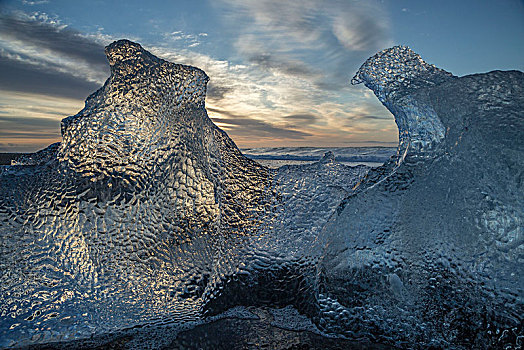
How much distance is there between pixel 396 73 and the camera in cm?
149

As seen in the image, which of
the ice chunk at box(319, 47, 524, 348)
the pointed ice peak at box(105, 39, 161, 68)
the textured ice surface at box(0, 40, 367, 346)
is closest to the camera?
the ice chunk at box(319, 47, 524, 348)

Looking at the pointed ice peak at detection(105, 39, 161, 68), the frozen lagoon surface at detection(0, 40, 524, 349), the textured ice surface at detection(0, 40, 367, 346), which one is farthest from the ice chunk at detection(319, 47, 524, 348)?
the pointed ice peak at detection(105, 39, 161, 68)

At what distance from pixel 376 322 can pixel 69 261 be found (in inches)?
47.9

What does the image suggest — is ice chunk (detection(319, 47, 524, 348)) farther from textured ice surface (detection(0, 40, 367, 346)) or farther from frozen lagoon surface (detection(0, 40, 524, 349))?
textured ice surface (detection(0, 40, 367, 346))

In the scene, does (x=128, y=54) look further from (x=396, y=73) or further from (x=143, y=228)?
(x=396, y=73)

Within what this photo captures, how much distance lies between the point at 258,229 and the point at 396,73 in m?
0.87

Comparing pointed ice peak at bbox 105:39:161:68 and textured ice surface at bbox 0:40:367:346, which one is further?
pointed ice peak at bbox 105:39:161:68

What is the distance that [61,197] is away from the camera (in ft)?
4.90

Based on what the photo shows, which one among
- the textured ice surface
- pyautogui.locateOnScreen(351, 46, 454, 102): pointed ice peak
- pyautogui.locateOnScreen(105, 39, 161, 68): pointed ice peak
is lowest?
the textured ice surface

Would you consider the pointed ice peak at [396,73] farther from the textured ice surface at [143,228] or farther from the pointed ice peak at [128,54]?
the pointed ice peak at [128,54]

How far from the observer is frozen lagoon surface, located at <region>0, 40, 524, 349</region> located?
Result: 1.20 metres

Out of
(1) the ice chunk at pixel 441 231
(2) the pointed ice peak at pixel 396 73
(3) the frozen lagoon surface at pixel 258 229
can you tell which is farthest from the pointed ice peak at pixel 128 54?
(1) the ice chunk at pixel 441 231

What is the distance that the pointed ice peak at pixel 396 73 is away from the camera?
57.2 inches

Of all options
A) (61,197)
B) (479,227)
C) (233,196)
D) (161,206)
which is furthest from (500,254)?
(61,197)
